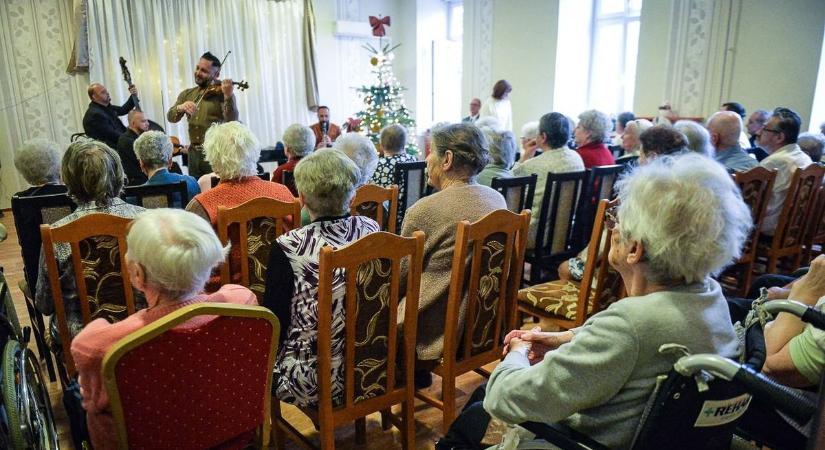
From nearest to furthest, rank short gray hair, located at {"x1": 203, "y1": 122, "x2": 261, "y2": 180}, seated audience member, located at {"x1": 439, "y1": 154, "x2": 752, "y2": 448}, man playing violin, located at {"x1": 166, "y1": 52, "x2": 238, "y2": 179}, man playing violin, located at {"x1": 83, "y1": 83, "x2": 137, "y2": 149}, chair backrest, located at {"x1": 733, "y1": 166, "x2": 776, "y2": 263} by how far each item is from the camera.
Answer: seated audience member, located at {"x1": 439, "y1": 154, "x2": 752, "y2": 448} < short gray hair, located at {"x1": 203, "y1": 122, "x2": 261, "y2": 180} < chair backrest, located at {"x1": 733, "y1": 166, "x2": 776, "y2": 263} < man playing violin, located at {"x1": 166, "y1": 52, "x2": 238, "y2": 179} < man playing violin, located at {"x1": 83, "y1": 83, "x2": 137, "y2": 149}

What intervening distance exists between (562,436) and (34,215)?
2070 mm

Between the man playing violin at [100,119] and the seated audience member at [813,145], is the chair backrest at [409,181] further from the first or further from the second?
the man playing violin at [100,119]

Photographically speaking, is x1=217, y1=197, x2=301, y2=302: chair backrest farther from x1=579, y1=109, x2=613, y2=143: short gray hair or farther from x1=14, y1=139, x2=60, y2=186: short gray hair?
x1=579, y1=109, x2=613, y2=143: short gray hair

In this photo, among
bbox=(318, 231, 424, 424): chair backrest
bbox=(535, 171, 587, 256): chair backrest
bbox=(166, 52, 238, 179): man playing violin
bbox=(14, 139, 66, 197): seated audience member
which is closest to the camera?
bbox=(318, 231, 424, 424): chair backrest

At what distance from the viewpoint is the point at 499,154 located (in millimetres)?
3057

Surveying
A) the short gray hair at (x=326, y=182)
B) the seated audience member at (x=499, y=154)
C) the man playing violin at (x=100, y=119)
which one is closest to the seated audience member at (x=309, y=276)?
the short gray hair at (x=326, y=182)

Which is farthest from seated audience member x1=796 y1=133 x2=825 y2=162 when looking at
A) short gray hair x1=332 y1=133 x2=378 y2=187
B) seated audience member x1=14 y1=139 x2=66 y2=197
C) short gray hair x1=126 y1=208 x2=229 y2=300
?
seated audience member x1=14 y1=139 x2=66 y2=197

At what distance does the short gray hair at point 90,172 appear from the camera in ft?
6.17

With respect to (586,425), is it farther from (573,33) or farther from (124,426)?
(573,33)

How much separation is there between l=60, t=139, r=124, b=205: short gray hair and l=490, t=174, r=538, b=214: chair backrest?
174 centimetres

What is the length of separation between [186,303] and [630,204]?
0.97 m

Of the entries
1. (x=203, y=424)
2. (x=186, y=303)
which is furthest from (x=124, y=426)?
(x=186, y=303)

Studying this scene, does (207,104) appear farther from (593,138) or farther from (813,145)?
(813,145)

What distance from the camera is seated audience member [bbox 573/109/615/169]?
11.9 feet
